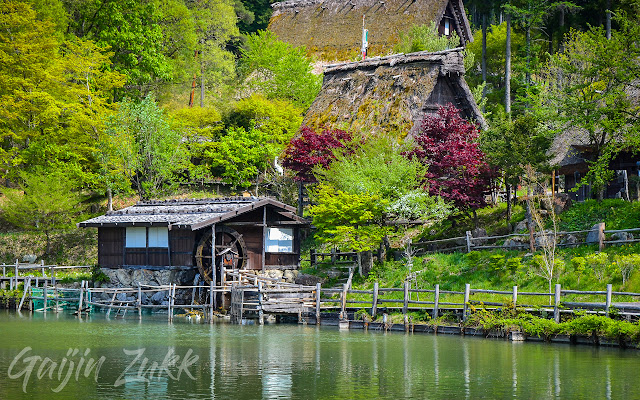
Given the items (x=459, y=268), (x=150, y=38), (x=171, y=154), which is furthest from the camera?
(x=150, y=38)

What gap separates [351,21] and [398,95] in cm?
2500

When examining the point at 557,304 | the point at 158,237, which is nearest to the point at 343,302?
the point at 557,304

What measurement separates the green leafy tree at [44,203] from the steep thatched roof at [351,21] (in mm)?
24627

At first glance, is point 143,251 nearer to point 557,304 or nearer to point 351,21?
point 557,304

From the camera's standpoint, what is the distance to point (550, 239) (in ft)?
104

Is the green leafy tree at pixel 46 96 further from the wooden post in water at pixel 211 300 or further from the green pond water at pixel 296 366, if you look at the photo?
the green pond water at pixel 296 366

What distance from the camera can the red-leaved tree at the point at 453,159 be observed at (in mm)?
36312

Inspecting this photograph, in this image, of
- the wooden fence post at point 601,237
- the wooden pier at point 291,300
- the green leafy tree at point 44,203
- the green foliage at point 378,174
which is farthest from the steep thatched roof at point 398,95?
the green leafy tree at point 44,203

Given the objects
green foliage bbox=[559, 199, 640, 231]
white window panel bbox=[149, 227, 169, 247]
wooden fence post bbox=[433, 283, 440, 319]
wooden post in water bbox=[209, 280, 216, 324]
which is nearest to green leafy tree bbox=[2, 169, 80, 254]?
white window panel bbox=[149, 227, 169, 247]

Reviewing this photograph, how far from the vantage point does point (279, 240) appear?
39.2m

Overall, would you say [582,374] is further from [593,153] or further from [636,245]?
[593,153]

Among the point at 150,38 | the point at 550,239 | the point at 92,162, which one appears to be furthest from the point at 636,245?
the point at 150,38

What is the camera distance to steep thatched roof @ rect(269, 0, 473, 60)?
206 feet

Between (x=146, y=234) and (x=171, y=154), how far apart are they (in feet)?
36.0
